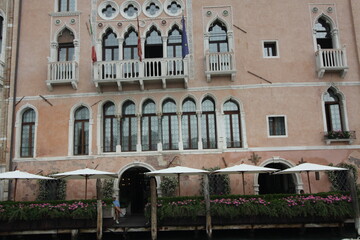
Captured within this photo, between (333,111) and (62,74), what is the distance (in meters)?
12.8

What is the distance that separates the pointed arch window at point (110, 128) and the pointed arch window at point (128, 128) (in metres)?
0.33

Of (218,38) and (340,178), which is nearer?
(340,178)

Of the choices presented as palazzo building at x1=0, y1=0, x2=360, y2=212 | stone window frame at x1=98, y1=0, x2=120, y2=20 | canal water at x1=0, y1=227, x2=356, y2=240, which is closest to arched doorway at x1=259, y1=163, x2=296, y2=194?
palazzo building at x1=0, y1=0, x2=360, y2=212

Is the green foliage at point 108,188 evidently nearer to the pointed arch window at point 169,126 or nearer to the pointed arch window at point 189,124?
the pointed arch window at point 169,126

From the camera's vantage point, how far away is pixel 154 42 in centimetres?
1828

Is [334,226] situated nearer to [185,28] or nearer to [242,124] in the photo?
[242,124]

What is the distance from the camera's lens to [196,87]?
57.2 feet

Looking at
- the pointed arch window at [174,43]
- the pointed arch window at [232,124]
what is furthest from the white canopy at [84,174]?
the pointed arch window at [174,43]

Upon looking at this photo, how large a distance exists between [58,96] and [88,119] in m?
1.80

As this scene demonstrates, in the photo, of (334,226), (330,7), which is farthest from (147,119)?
(330,7)

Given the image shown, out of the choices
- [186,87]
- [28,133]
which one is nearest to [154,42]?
[186,87]

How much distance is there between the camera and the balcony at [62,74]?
56.7ft

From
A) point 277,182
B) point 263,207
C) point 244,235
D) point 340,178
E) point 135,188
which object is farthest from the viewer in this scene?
point 135,188

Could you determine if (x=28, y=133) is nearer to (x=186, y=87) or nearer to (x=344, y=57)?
(x=186, y=87)
